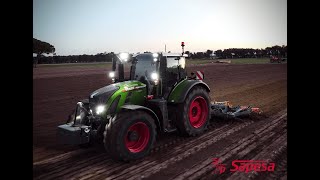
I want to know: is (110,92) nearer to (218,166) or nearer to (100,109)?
(100,109)

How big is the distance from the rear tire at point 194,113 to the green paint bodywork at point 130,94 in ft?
3.12

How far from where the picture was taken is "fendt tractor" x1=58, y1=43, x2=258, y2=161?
5.00 meters

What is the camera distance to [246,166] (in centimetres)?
481

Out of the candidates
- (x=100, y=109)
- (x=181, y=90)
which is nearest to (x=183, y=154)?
(x=181, y=90)

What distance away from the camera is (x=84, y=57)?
10281 cm

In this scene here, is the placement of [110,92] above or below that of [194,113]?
above

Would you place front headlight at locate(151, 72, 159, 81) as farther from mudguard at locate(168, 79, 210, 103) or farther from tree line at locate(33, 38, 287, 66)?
tree line at locate(33, 38, 287, 66)

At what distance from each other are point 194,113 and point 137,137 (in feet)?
7.21

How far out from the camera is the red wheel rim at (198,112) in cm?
691

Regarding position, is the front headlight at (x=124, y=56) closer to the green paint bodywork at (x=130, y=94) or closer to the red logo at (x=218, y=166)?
the green paint bodywork at (x=130, y=94)

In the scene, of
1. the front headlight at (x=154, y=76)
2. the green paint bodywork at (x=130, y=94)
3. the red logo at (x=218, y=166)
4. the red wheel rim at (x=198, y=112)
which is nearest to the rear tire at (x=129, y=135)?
the green paint bodywork at (x=130, y=94)
